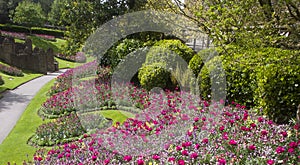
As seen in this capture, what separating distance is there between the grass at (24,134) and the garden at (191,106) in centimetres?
3

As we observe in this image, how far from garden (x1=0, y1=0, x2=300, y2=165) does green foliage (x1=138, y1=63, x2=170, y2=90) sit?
0.04 meters

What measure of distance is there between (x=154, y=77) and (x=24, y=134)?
470 centimetres

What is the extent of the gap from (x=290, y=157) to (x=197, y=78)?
5518mm

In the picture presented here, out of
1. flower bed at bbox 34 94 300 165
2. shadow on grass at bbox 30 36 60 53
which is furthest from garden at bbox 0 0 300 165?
shadow on grass at bbox 30 36 60 53

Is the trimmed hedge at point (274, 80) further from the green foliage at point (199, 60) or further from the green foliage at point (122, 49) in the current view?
the green foliage at point (122, 49)

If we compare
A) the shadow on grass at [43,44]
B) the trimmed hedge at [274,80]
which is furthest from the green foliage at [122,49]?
the shadow on grass at [43,44]

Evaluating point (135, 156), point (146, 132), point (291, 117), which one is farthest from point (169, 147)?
point (291, 117)

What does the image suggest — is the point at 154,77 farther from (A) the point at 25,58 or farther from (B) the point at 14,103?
(A) the point at 25,58

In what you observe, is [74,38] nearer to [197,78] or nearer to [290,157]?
[197,78]

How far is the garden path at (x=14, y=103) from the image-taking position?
356 inches

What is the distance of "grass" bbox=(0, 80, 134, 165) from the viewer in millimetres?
6754

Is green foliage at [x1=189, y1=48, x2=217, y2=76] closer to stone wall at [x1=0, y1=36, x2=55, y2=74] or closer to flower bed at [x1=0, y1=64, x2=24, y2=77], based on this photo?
flower bed at [x1=0, y1=64, x2=24, y2=77]

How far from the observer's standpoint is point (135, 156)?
17.3 feet

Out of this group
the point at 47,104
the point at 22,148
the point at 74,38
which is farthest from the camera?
the point at 74,38
